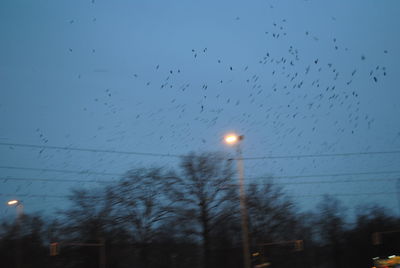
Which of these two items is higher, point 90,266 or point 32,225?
point 32,225

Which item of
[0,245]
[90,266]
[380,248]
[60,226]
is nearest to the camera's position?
[60,226]

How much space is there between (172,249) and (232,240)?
817cm

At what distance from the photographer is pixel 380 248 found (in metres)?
71.1

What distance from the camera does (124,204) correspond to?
164 ft

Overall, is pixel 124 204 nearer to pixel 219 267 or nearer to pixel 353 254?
pixel 219 267

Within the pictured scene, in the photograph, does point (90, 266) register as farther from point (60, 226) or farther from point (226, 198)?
point (226, 198)

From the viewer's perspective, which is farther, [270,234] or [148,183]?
[270,234]

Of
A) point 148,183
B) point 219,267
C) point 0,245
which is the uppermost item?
point 148,183

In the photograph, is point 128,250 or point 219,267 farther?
point 219,267

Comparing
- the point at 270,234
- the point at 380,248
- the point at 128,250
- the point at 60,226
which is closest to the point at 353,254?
the point at 380,248

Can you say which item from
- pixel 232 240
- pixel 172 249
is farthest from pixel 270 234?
pixel 172 249

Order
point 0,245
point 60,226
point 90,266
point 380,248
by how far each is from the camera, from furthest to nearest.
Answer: point 380,248
point 0,245
point 90,266
point 60,226

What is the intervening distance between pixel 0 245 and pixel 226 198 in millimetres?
29341

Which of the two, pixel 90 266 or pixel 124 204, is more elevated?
pixel 124 204
